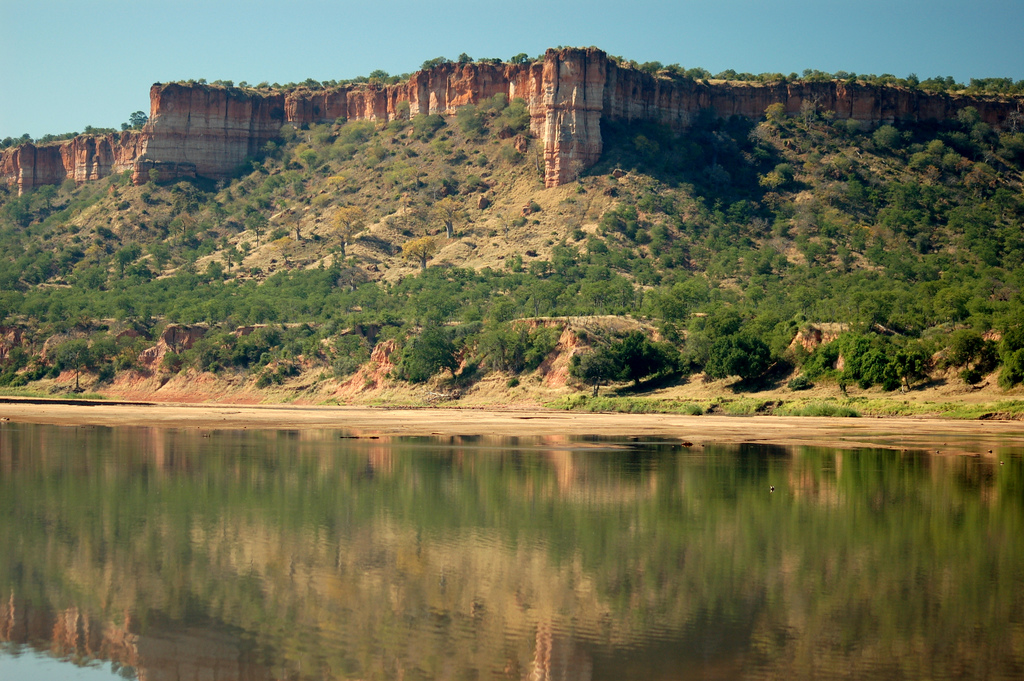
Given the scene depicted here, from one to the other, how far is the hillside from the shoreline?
642 centimetres

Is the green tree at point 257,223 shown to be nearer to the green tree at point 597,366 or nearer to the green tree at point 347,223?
the green tree at point 347,223

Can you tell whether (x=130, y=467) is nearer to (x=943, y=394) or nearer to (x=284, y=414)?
(x=284, y=414)

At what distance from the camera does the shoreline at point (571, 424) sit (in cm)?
3719

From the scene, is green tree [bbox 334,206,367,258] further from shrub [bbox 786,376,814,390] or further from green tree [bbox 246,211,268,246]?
shrub [bbox 786,376,814,390]

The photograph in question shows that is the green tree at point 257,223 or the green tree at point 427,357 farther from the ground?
the green tree at point 257,223

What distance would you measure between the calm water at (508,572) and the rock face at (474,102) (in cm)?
7064

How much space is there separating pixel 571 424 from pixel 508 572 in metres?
29.2

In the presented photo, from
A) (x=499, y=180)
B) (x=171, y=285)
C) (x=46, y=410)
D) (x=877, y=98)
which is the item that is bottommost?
(x=46, y=410)

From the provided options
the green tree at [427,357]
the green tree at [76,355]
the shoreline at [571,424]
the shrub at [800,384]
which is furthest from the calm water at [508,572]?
the green tree at [76,355]

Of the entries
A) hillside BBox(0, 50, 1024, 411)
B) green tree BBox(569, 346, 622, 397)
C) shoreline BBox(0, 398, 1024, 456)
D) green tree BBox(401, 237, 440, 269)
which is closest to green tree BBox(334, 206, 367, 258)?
hillside BBox(0, 50, 1024, 411)

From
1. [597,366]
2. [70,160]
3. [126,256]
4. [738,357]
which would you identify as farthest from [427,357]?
[70,160]

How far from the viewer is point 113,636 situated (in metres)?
12.3

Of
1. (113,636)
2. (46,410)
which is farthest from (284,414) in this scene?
(113,636)

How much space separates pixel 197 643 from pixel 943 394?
43.9 m
